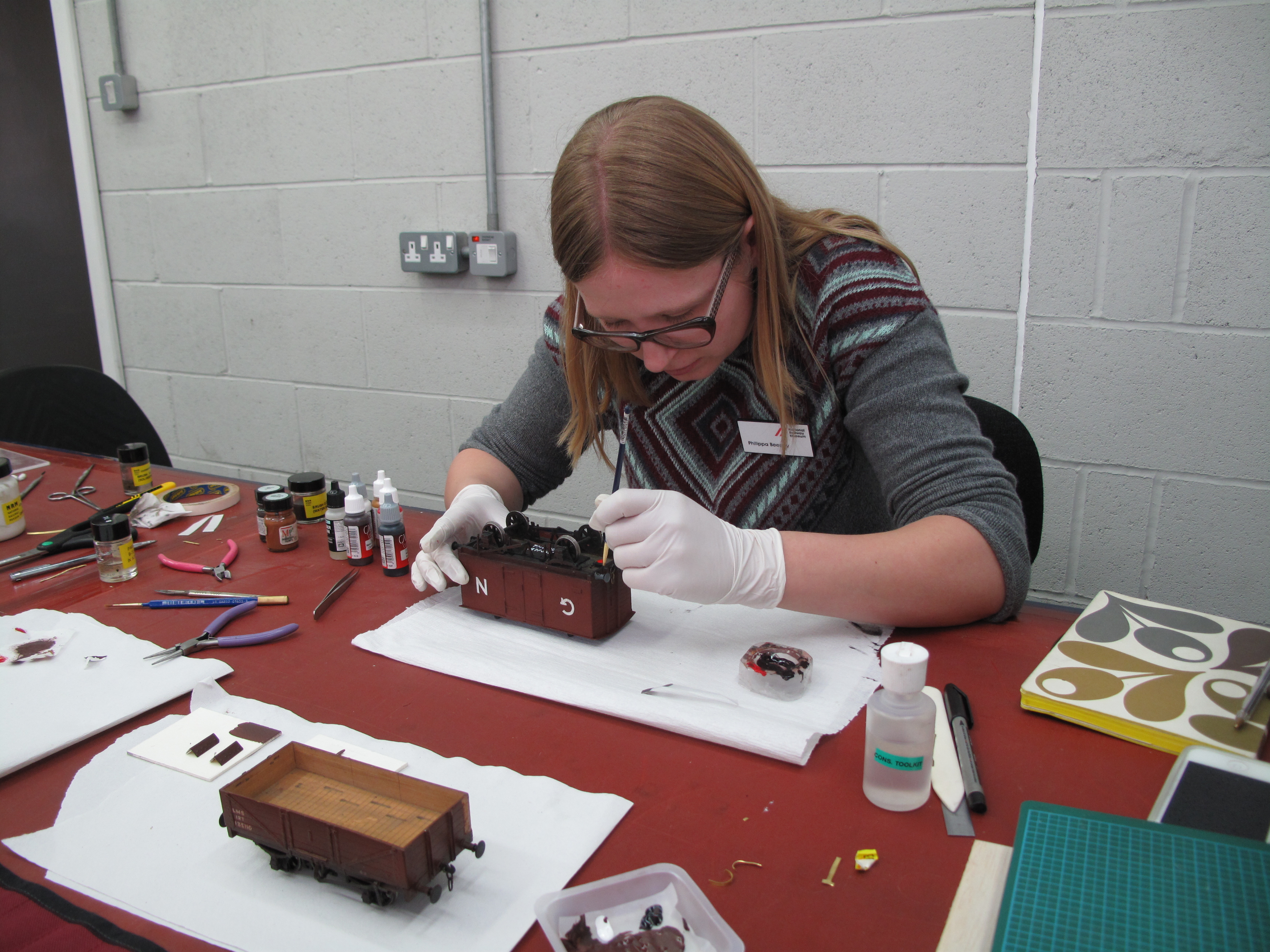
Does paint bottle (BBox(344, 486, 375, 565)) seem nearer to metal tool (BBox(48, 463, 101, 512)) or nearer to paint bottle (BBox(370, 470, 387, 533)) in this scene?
paint bottle (BBox(370, 470, 387, 533))

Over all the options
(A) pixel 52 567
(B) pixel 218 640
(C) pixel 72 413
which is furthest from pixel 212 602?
(C) pixel 72 413

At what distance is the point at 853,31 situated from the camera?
1.73 m

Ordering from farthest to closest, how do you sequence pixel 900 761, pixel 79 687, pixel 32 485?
1. pixel 32 485
2. pixel 79 687
3. pixel 900 761

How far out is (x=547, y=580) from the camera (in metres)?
0.96

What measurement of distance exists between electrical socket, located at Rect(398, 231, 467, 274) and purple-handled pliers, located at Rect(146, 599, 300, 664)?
4.62 ft

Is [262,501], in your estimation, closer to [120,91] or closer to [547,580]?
[547,580]

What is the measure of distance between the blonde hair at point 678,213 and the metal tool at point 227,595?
0.54 m

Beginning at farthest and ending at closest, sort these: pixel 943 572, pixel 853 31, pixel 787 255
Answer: pixel 853 31, pixel 787 255, pixel 943 572

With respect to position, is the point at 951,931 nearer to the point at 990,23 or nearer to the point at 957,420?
the point at 957,420

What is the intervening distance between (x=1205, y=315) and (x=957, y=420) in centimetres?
92

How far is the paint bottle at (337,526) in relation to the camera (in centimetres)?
121

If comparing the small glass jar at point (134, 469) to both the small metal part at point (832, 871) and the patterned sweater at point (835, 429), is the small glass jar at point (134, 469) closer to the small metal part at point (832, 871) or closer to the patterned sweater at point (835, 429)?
the patterned sweater at point (835, 429)

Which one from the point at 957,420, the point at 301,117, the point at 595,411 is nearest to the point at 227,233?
the point at 301,117

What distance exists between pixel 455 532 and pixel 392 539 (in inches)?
3.7
